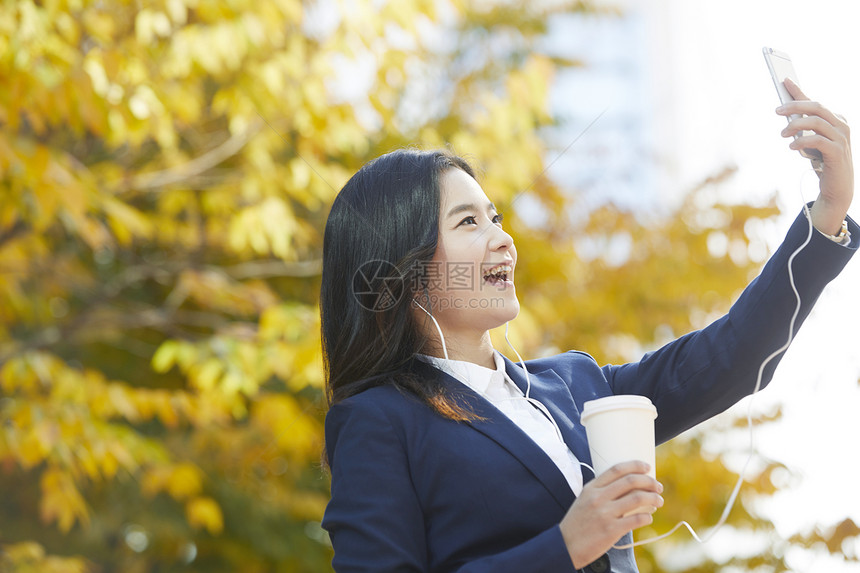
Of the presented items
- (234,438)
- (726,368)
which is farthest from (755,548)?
(726,368)

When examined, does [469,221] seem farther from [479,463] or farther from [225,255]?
[225,255]

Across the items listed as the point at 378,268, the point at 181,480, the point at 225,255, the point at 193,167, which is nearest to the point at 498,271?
the point at 378,268

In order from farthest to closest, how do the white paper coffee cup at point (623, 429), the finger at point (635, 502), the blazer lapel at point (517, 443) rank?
the blazer lapel at point (517, 443) < the white paper coffee cup at point (623, 429) < the finger at point (635, 502)

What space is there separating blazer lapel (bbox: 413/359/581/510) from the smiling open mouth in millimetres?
234

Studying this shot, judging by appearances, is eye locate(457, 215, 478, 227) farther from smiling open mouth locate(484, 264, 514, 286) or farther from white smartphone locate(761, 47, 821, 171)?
white smartphone locate(761, 47, 821, 171)

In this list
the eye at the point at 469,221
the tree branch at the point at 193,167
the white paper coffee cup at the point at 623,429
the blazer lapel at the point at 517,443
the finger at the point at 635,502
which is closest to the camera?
the finger at the point at 635,502

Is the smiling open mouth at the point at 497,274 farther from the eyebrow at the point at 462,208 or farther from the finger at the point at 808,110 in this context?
the finger at the point at 808,110

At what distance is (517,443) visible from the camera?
165 centimetres

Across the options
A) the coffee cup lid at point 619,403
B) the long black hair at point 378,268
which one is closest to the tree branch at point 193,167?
the long black hair at point 378,268

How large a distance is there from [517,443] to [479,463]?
85mm

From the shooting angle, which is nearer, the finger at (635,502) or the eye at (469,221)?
the finger at (635,502)

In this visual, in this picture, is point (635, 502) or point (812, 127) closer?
point (635, 502)

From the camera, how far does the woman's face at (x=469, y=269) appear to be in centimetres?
180

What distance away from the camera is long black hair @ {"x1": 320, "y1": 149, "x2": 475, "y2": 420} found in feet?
6.00
